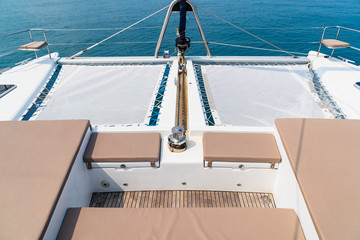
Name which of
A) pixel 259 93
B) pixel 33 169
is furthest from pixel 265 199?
pixel 33 169

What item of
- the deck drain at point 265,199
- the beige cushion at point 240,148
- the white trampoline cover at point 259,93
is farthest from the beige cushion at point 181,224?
the white trampoline cover at point 259,93

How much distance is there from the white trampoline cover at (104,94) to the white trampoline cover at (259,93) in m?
1.24

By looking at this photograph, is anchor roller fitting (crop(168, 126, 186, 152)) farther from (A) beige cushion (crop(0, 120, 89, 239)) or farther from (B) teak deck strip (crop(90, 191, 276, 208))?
(A) beige cushion (crop(0, 120, 89, 239))

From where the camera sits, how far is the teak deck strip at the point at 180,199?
2830 millimetres

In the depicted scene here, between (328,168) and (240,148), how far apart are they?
878 mm

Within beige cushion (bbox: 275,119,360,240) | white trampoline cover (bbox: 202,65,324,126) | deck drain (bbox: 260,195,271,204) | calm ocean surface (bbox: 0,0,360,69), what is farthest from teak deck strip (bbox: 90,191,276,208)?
calm ocean surface (bbox: 0,0,360,69)

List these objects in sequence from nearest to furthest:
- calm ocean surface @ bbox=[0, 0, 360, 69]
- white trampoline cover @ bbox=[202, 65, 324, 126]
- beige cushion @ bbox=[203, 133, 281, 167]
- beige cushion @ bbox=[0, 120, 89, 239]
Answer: beige cushion @ bbox=[0, 120, 89, 239], beige cushion @ bbox=[203, 133, 281, 167], white trampoline cover @ bbox=[202, 65, 324, 126], calm ocean surface @ bbox=[0, 0, 360, 69]

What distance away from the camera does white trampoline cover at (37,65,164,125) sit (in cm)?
377

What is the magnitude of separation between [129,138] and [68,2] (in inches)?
1119

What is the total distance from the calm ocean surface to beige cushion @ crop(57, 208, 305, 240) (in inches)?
314

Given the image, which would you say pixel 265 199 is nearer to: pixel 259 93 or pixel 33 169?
pixel 259 93

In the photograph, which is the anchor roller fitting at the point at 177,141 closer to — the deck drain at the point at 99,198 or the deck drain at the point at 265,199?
the deck drain at the point at 99,198

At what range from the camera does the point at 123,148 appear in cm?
272

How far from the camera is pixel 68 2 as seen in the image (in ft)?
83.0
